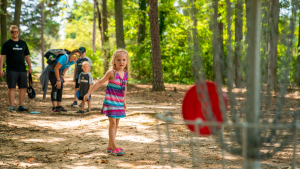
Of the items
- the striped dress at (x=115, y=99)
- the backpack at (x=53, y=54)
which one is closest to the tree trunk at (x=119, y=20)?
the backpack at (x=53, y=54)

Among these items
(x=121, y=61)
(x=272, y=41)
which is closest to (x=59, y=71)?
(x=121, y=61)

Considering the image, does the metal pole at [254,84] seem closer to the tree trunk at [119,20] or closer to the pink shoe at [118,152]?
the pink shoe at [118,152]

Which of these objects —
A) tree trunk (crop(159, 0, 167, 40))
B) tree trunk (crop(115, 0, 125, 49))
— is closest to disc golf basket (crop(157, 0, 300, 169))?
tree trunk (crop(115, 0, 125, 49))

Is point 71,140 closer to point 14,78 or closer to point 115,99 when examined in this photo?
point 115,99

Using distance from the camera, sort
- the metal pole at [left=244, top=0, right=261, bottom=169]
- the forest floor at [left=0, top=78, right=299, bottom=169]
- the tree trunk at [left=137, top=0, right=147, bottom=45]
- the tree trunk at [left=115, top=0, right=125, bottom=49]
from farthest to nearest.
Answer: the tree trunk at [left=137, top=0, right=147, bottom=45], the tree trunk at [left=115, top=0, right=125, bottom=49], the forest floor at [left=0, top=78, right=299, bottom=169], the metal pole at [left=244, top=0, right=261, bottom=169]

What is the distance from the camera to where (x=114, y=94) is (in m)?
4.38

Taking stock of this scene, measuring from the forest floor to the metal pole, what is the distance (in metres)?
0.90

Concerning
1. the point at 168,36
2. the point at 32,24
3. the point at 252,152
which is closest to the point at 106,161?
the point at 252,152

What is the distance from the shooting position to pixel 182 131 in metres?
5.80

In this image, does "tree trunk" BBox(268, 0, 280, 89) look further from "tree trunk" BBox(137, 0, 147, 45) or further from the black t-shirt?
"tree trunk" BBox(137, 0, 147, 45)

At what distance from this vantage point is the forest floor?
3820mm

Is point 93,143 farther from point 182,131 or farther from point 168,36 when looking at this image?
point 168,36

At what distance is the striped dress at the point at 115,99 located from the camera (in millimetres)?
4332

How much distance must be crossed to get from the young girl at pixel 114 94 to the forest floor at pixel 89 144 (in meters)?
0.30
